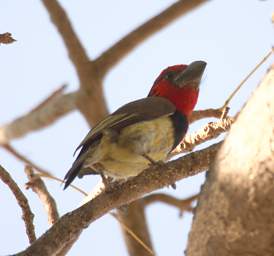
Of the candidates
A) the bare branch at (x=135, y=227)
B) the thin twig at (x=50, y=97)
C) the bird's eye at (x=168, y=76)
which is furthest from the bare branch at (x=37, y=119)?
the bird's eye at (x=168, y=76)

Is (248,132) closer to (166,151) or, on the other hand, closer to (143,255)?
(166,151)

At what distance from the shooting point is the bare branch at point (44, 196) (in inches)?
142

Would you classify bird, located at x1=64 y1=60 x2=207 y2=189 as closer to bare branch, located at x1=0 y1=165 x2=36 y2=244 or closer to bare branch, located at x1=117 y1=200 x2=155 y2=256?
bare branch, located at x1=117 y1=200 x2=155 y2=256

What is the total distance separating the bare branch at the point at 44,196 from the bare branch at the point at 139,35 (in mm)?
886

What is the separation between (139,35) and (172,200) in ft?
3.81

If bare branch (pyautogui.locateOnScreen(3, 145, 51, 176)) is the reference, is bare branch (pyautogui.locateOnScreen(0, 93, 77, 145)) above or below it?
above

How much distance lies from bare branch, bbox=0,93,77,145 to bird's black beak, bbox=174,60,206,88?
1357mm

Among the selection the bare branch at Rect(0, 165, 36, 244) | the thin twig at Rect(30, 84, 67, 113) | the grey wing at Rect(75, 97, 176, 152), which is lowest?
the grey wing at Rect(75, 97, 176, 152)

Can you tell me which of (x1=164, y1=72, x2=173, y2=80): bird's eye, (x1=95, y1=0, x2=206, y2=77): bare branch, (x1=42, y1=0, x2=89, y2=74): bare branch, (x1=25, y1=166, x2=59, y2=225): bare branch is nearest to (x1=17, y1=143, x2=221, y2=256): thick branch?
(x1=25, y1=166, x2=59, y2=225): bare branch

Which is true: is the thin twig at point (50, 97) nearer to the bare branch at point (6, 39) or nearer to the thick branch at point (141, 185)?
the thick branch at point (141, 185)

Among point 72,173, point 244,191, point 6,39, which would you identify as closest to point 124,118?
point 72,173

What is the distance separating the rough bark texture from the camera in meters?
2.09

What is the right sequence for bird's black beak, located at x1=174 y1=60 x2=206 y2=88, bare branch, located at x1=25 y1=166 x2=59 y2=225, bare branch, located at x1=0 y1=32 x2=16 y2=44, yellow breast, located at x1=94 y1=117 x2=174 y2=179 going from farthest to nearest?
1. bird's black beak, located at x1=174 y1=60 x2=206 y2=88
2. yellow breast, located at x1=94 y1=117 x2=174 y2=179
3. bare branch, located at x1=25 y1=166 x2=59 y2=225
4. bare branch, located at x1=0 y1=32 x2=16 y2=44

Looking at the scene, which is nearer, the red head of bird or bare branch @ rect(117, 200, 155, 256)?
bare branch @ rect(117, 200, 155, 256)
